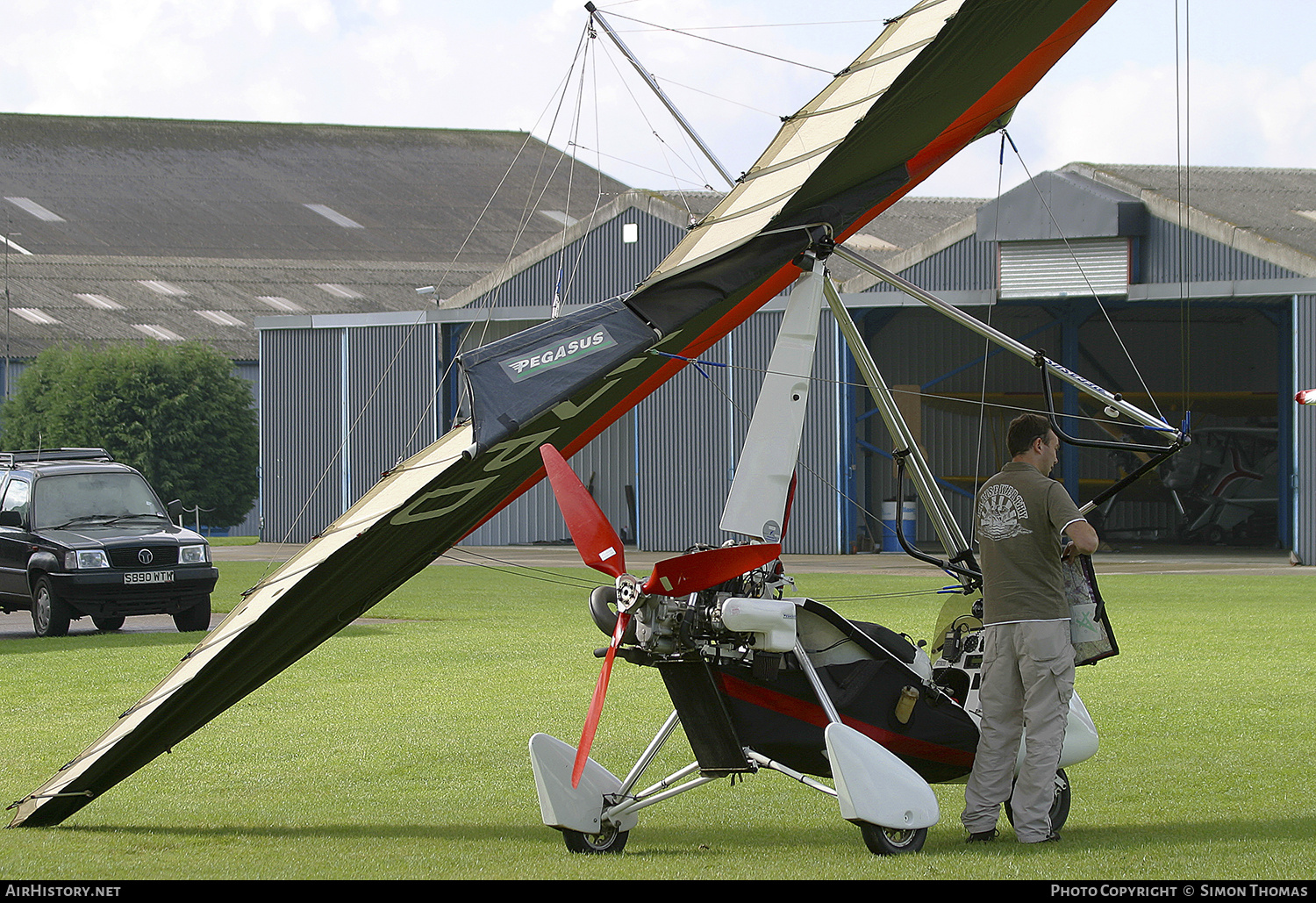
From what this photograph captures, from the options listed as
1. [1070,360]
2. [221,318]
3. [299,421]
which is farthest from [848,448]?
[221,318]

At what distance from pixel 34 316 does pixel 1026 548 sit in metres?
45.9

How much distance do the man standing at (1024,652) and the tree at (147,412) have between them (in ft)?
120

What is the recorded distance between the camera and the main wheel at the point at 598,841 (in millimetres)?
6973

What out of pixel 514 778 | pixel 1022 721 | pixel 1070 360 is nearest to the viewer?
pixel 1022 721

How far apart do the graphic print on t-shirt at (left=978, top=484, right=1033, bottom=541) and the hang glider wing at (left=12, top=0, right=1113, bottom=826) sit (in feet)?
4.87

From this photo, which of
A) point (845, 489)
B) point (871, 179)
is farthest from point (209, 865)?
point (845, 489)

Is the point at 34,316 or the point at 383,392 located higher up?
the point at 34,316

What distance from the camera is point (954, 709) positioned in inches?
289

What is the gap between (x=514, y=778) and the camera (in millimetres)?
8938

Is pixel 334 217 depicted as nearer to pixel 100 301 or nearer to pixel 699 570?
pixel 100 301

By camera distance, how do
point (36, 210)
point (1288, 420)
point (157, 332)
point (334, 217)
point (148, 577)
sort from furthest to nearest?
point (334, 217), point (36, 210), point (157, 332), point (1288, 420), point (148, 577)

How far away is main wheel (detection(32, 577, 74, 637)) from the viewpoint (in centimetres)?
1739

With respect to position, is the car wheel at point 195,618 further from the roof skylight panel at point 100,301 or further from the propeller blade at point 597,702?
the roof skylight panel at point 100,301
